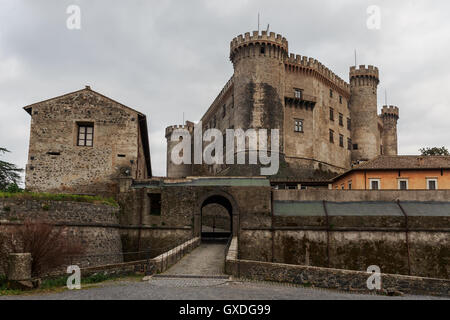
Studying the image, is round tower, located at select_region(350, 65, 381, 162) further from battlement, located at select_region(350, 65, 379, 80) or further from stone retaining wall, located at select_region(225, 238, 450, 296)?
stone retaining wall, located at select_region(225, 238, 450, 296)

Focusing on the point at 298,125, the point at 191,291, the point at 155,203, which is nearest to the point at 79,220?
the point at 155,203

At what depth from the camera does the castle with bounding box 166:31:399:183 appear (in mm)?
41219

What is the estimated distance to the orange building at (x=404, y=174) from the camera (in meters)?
30.4

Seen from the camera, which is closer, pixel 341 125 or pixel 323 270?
pixel 323 270

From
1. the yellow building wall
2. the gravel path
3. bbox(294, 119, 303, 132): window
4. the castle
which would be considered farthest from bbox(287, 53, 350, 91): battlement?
the gravel path

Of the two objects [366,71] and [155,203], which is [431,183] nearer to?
[155,203]

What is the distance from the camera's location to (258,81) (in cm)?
4128

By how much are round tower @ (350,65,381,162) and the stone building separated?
35461 millimetres

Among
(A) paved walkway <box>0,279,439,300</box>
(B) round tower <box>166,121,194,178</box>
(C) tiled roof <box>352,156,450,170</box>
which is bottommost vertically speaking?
(A) paved walkway <box>0,279,439,300</box>

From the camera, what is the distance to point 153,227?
81.9 feet

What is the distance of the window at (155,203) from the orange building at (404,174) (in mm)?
14960
